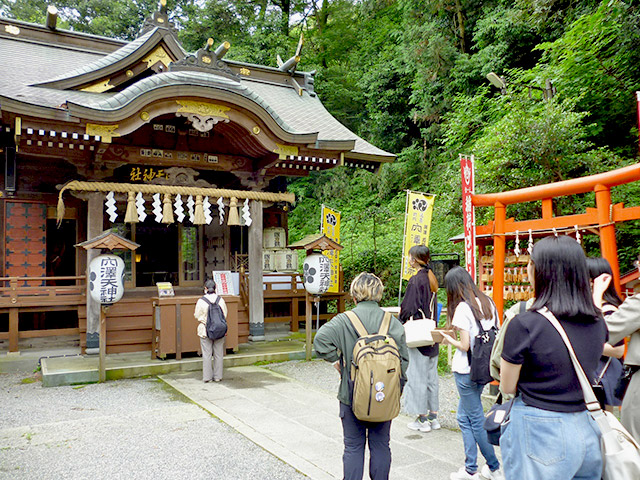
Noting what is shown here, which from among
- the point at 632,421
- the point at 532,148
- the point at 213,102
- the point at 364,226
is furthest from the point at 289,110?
the point at 632,421

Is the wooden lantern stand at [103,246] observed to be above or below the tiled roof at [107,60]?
below

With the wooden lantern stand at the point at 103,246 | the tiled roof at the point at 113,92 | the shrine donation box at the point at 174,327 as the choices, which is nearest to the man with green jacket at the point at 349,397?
the wooden lantern stand at the point at 103,246

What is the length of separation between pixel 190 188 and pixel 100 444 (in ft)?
17.3

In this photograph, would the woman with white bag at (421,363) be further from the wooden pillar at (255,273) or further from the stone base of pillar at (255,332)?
the stone base of pillar at (255,332)

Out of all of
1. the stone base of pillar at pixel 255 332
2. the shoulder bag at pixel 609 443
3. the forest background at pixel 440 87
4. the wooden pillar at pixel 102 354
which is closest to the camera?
the shoulder bag at pixel 609 443

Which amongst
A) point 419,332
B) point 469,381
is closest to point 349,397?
point 469,381

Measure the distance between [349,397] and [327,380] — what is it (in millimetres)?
4591

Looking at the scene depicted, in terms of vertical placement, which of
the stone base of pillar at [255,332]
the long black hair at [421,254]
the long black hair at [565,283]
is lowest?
the stone base of pillar at [255,332]

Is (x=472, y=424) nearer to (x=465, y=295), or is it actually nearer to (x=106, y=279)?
(x=465, y=295)

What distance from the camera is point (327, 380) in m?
7.46

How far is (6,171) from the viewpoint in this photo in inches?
348

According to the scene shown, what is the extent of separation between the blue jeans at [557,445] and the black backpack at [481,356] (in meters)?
1.47

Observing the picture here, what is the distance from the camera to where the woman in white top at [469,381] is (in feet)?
11.7

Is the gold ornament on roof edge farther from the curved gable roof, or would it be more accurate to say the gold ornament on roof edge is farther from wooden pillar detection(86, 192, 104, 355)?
the curved gable roof
